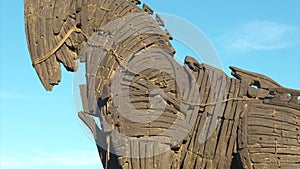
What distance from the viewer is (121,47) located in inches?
251

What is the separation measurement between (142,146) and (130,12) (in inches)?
58.9

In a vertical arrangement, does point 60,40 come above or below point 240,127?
above

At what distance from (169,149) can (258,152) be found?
0.95 m

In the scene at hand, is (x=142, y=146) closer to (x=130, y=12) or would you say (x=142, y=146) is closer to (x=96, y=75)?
(x=96, y=75)

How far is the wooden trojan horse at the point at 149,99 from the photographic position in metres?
6.18

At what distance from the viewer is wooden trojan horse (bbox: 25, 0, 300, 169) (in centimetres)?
618

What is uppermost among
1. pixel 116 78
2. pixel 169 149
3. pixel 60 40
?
pixel 60 40

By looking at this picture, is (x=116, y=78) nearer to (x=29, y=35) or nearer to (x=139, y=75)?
(x=139, y=75)

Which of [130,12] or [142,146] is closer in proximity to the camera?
[142,146]

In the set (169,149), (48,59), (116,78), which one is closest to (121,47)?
(116,78)

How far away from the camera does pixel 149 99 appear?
6.24m

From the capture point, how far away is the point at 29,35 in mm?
6398

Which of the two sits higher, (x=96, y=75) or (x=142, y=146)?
(x=96, y=75)

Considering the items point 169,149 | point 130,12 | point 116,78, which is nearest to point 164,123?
point 169,149
